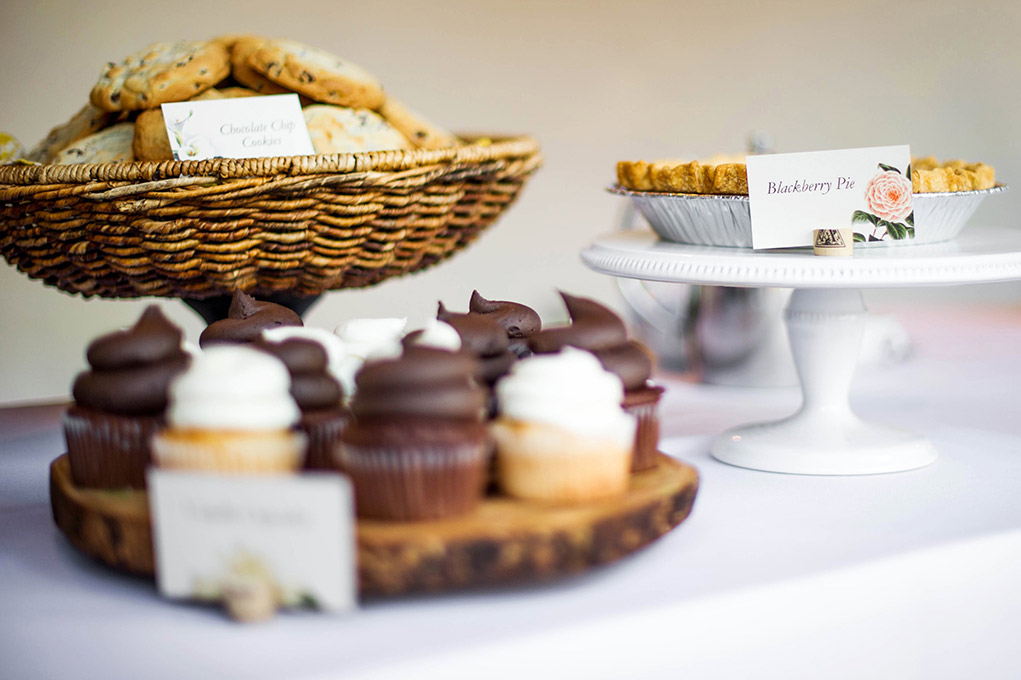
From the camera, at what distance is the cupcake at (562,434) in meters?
0.72

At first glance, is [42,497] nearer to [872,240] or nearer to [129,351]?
[129,351]

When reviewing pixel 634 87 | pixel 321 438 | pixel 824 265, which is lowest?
pixel 321 438

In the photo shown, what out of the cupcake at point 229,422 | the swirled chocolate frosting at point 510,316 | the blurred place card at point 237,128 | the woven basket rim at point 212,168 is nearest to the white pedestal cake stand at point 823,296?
the swirled chocolate frosting at point 510,316

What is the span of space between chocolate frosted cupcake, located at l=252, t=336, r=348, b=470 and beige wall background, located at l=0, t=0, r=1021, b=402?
78.9 inches

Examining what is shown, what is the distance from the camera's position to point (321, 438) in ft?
2.46

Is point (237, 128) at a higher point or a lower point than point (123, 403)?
higher

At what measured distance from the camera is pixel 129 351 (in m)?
0.77

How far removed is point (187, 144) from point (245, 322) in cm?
32

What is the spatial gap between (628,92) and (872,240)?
2.13 metres

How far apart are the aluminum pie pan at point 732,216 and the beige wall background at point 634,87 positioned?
1767 mm

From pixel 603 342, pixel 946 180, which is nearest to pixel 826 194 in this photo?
pixel 946 180

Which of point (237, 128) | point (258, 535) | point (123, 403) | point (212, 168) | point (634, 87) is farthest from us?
point (634, 87)

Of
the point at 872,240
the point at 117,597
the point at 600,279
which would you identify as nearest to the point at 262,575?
the point at 117,597

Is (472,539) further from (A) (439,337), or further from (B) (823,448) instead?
(B) (823,448)
